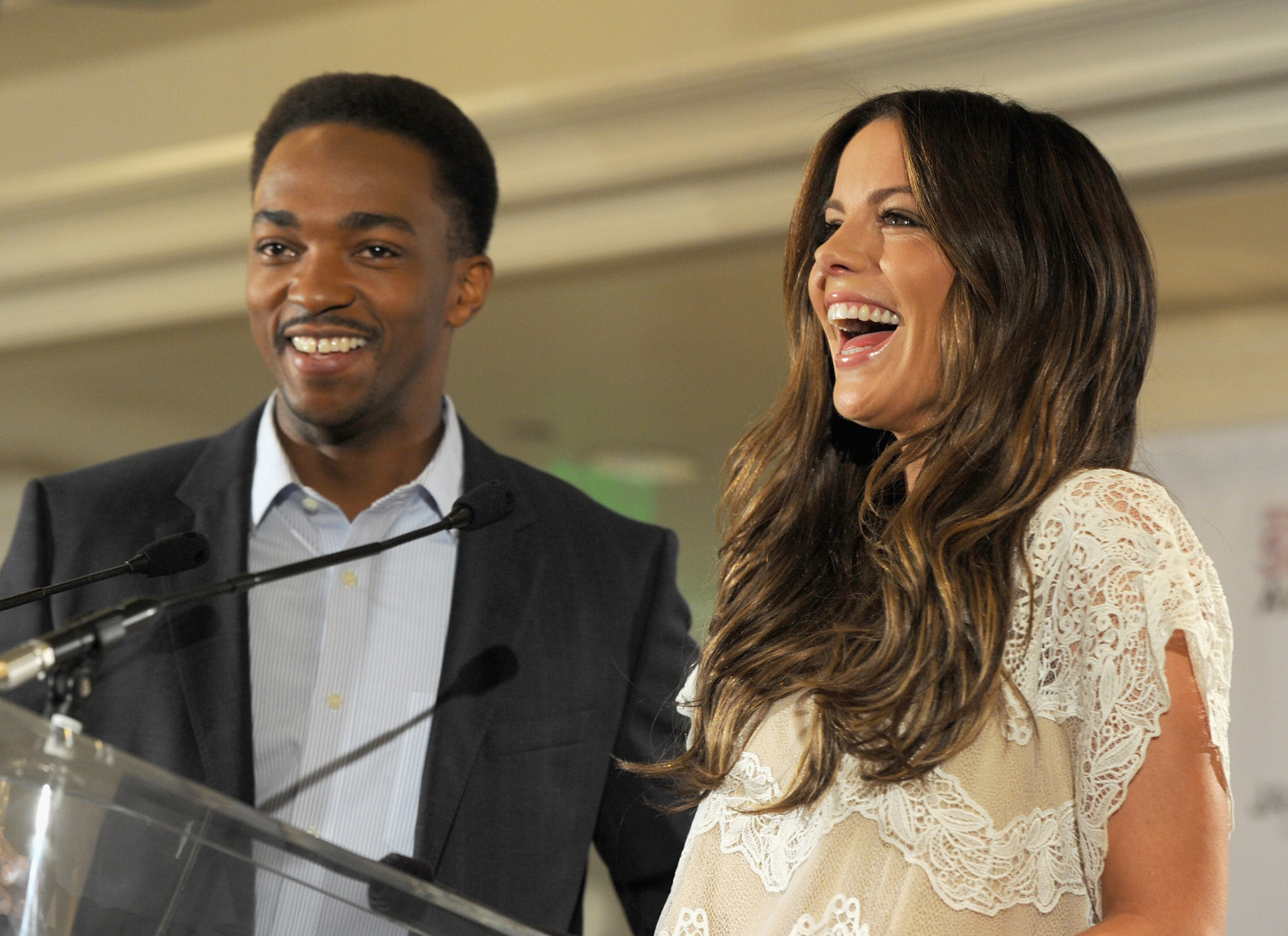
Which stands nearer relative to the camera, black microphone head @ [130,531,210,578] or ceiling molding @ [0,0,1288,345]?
black microphone head @ [130,531,210,578]

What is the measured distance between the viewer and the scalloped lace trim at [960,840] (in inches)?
54.3

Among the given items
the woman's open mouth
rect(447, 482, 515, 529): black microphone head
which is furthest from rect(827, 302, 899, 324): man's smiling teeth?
rect(447, 482, 515, 529): black microphone head

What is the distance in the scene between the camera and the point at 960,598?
1.44 meters

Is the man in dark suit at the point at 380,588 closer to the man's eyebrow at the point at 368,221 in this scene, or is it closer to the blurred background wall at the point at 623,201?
the man's eyebrow at the point at 368,221

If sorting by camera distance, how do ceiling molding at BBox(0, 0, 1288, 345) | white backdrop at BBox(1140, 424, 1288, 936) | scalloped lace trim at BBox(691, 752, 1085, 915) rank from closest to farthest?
scalloped lace trim at BBox(691, 752, 1085, 915) < white backdrop at BBox(1140, 424, 1288, 936) < ceiling molding at BBox(0, 0, 1288, 345)

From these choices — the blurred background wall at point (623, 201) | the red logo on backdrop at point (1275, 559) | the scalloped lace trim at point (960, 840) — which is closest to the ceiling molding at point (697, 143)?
the blurred background wall at point (623, 201)

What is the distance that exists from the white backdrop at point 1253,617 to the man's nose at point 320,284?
1.67 m

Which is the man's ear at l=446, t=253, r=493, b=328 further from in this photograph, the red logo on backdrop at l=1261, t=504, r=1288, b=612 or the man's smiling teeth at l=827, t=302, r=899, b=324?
the red logo on backdrop at l=1261, t=504, r=1288, b=612

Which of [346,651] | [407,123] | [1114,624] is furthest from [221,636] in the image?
[1114,624]

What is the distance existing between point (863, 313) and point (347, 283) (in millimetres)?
902

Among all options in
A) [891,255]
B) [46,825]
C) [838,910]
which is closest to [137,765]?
[46,825]

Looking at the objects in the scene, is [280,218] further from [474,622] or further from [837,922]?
[837,922]

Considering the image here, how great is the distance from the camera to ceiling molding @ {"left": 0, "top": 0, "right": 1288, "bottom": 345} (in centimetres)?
322

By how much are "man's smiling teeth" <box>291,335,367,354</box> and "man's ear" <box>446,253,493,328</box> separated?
0.22m
